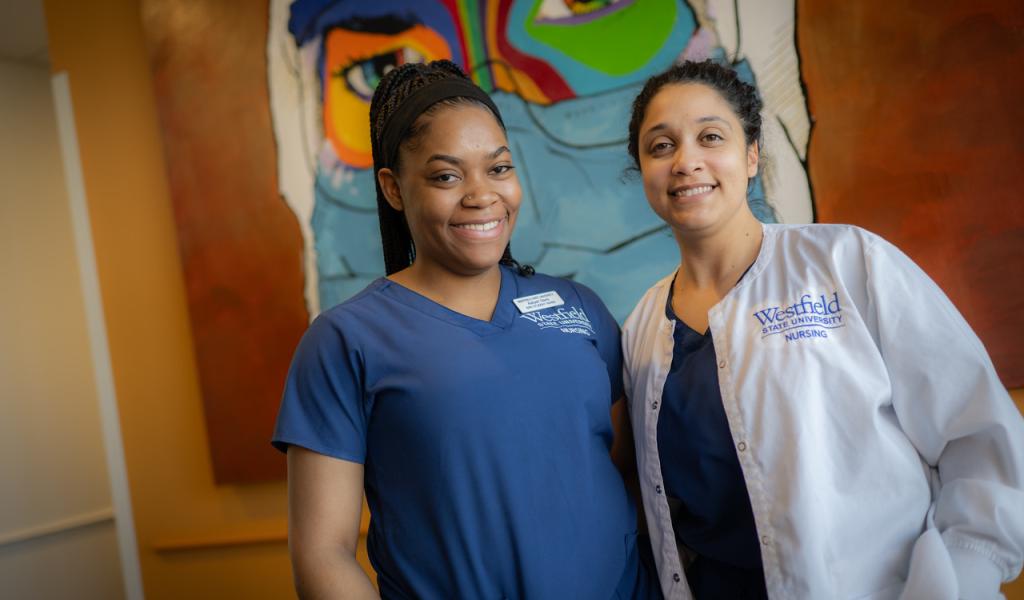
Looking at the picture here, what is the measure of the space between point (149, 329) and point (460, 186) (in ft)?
6.36

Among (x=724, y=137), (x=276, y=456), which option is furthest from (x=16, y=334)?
(x=724, y=137)

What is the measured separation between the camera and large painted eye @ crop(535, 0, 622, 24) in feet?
6.48

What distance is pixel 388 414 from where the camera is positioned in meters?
1.15

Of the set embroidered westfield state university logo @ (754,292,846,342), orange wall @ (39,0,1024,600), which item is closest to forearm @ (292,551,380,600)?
embroidered westfield state university logo @ (754,292,846,342)

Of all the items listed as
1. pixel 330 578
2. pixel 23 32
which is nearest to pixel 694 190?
pixel 330 578

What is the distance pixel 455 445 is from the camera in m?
1.12

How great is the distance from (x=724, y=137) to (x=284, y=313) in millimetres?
1654

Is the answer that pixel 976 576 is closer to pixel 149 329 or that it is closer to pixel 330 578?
pixel 330 578

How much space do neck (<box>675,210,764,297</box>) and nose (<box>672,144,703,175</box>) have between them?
135 millimetres

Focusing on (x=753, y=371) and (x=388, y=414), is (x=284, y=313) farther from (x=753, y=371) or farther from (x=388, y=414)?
(x=753, y=371)

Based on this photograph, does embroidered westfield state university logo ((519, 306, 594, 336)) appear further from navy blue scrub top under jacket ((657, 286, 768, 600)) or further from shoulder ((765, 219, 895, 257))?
shoulder ((765, 219, 895, 257))

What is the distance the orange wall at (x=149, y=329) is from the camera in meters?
2.52

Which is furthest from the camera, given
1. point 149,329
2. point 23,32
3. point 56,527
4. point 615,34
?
point 56,527

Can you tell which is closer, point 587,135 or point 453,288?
point 453,288
